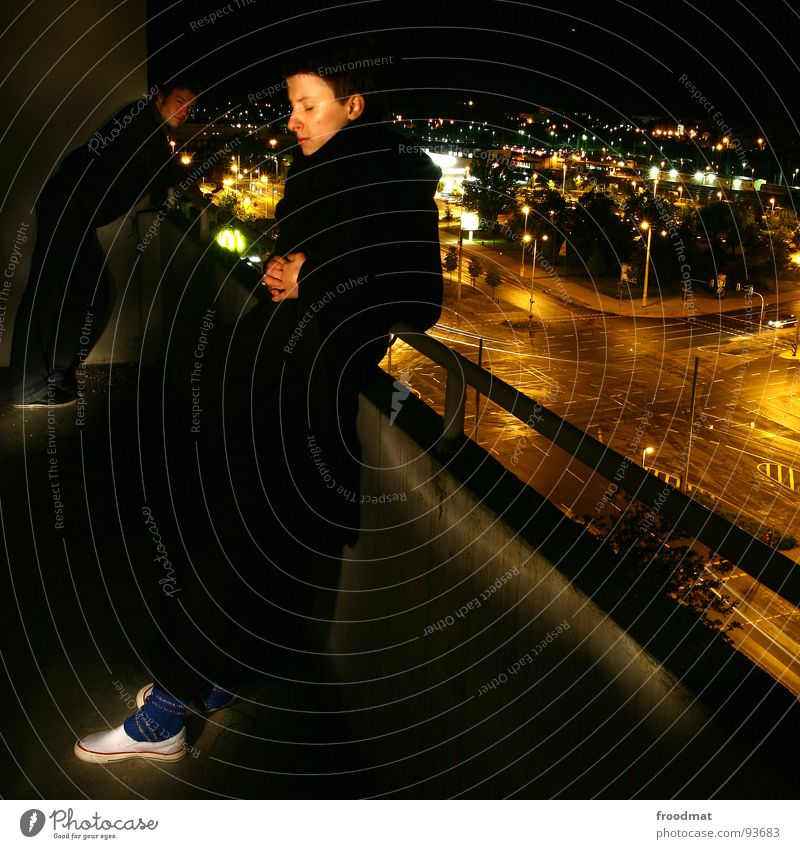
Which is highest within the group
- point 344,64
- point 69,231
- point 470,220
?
point 470,220

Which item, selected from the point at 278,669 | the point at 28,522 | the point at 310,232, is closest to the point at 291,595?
the point at 278,669

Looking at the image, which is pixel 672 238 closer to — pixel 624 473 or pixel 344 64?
pixel 344 64

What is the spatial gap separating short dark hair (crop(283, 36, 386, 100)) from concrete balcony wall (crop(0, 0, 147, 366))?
11.7ft

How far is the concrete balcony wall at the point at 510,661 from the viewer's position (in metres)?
1.91

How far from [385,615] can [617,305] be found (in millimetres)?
55150

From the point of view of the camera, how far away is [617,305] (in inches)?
2234

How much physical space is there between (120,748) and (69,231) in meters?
3.82

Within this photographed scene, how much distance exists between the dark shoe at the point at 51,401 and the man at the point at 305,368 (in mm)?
2923

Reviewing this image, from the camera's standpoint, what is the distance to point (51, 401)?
593 cm

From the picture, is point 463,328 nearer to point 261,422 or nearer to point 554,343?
point 554,343

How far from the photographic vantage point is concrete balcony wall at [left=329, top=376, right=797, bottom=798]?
6.26ft

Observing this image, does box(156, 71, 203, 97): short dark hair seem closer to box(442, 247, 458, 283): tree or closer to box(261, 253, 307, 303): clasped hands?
box(261, 253, 307, 303): clasped hands

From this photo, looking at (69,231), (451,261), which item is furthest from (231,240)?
(451,261)
